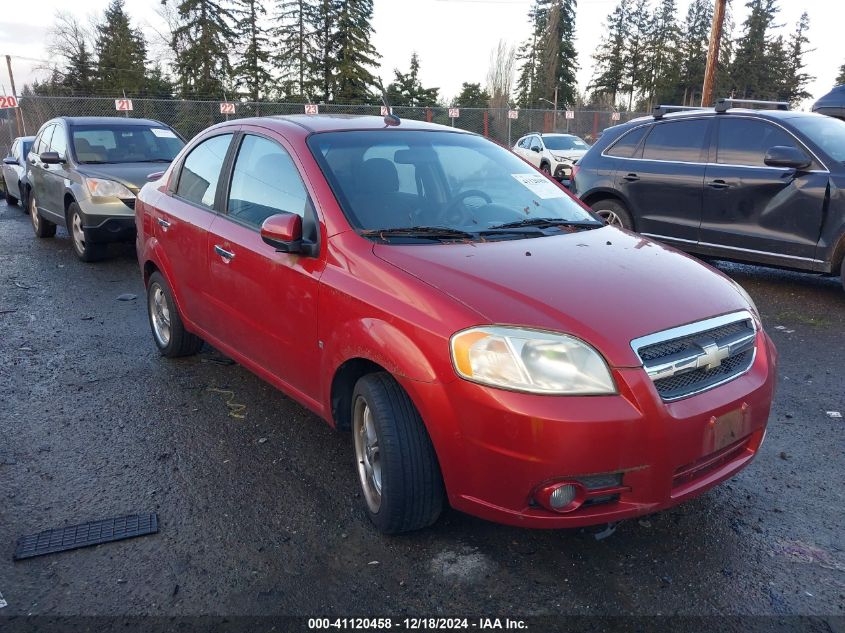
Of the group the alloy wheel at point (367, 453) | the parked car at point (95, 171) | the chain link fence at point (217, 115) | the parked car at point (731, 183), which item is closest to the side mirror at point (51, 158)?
the parked car at point (95, 171)

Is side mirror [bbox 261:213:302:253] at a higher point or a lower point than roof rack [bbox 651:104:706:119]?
lower

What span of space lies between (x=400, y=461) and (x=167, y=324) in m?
3.09

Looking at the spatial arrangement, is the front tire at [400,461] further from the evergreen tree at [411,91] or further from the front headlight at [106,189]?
the evergreen tree at [411,91]

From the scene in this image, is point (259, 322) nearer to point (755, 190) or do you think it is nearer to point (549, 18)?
point (755, 190)

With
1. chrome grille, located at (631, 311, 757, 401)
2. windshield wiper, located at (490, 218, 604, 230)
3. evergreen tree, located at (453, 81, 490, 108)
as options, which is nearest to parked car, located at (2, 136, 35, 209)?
windshield wiper, located at (490, 218, 604, 230)

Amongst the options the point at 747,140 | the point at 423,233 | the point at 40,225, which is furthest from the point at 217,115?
the point at 423,233

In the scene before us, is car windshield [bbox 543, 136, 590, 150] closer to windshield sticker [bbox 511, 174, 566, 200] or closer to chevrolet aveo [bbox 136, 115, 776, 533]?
windshield sticker [bbox 511, 174, 566, 200]

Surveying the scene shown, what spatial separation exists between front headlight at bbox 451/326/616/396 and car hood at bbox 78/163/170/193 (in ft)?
22.8

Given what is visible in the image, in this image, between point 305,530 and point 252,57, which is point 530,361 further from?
point 252,57

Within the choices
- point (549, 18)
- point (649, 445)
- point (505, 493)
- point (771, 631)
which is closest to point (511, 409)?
point (505, 493)

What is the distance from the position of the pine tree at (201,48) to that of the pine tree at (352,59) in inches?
291

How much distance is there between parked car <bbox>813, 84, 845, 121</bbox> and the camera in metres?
10.9

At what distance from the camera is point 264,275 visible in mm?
3518

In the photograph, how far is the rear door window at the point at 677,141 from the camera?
731 centimetres
